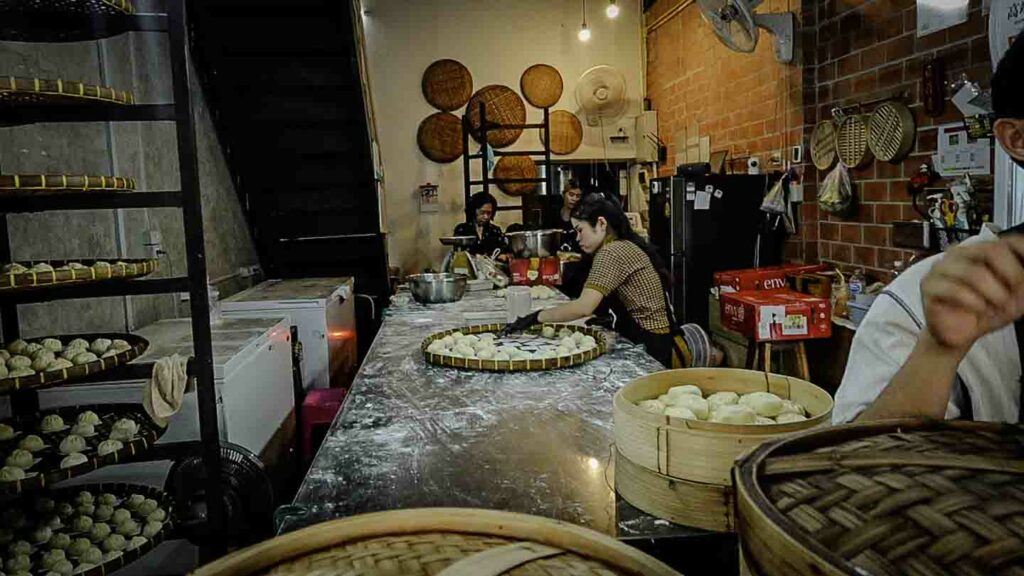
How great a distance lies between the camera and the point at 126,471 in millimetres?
2467

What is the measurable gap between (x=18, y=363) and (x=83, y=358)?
15 cm

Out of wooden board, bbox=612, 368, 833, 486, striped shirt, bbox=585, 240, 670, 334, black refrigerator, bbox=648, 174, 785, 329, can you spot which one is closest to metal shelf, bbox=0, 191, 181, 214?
wooden board, bbox=612, 368, 833, 486

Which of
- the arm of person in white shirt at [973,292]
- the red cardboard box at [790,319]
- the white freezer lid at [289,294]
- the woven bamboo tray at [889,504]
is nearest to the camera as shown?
the woven bamboo tray at [889,504]

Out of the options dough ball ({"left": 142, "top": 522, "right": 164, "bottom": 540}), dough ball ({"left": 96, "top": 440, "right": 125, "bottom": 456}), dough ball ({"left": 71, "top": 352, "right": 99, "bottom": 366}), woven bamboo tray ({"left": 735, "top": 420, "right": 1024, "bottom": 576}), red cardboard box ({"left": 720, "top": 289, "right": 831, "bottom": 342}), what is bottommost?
dough ball ({"left": 142, "top": 522, "right": 164, "bottom": 540})

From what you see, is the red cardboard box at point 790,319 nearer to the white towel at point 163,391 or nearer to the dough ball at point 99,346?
the white towel at point 163,391

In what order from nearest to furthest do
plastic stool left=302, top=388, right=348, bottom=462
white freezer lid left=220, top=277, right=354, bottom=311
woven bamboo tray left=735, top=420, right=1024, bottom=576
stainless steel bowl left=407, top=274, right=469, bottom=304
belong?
1. woven bamboo tray left=735, top=420, right=1024, bottom=576
2. plastic stool left=302, top=388, right=348, bottom=462
3. white freezer lid left=220, top=277, right=354, bottom=311
4. stainless steel bowl left=407, top=274, right=469, bottom=304

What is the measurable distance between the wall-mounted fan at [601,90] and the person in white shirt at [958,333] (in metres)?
6.88

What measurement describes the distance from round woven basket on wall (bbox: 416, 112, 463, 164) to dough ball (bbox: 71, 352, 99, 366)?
6.05 meters

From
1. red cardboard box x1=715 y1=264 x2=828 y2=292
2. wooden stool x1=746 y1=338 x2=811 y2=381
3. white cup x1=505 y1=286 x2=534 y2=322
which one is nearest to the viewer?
white cup x1=505 y1=286 x2=534 y2=322

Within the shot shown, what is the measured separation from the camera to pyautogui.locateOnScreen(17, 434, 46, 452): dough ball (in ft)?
6.46

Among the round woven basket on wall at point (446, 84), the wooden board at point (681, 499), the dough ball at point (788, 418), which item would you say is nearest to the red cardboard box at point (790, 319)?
the dough ball at point (788, 418)

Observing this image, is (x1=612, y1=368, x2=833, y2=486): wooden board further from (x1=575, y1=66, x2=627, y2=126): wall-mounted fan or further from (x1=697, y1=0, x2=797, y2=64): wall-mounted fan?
(x1=575, y1=66, x2=627, y2=126): wall-mounted fan

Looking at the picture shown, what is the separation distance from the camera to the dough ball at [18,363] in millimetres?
1844

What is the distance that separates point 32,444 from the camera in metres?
1.98
